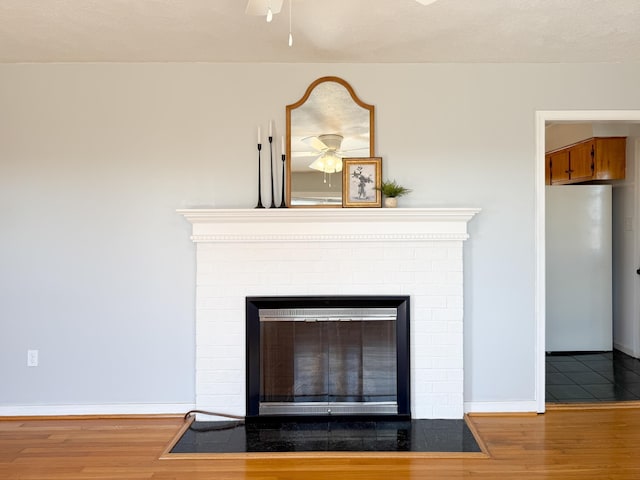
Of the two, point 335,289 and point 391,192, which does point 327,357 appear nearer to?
point 335,289

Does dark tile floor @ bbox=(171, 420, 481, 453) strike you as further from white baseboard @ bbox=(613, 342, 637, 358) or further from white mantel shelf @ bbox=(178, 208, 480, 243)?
white baseboard @ bbox=(613, 342, 637, 358)

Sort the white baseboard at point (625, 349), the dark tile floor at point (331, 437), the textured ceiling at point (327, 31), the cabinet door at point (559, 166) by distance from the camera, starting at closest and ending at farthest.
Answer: the textured ceiling at point (327, 31) < the dark tile floor at point (331, 437) < the white baseboard at point (625, 349) < the cabinet door at point (559, 166)

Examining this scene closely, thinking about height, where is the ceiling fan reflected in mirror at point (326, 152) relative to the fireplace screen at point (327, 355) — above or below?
above

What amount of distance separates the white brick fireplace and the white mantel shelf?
39 millimetres

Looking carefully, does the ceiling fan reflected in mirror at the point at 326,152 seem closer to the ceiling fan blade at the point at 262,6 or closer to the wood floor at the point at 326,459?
the ceiling fan blade at the point at 262,6

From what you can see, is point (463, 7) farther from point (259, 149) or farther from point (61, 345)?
point (61, 345)

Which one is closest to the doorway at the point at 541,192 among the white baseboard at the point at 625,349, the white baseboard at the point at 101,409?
the white baseboard at the point at 625,349

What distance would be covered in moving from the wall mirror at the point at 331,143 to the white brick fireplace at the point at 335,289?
1.08 feet

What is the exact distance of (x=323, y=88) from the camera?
320 centimetres

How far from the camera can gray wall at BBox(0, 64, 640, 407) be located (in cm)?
320

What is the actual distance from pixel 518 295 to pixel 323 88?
1.88 meters

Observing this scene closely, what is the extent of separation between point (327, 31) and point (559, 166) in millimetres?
3913

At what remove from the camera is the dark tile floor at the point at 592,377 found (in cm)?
350

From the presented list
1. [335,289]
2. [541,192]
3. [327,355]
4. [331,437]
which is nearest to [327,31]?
[335,289]
